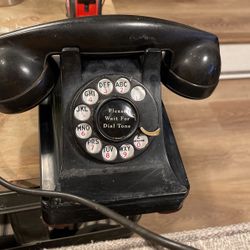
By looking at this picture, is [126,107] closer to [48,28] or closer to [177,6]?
[48,28]

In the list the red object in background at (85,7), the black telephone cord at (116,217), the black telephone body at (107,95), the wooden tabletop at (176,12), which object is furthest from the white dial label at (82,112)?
the wooden tabletop at (176,12)

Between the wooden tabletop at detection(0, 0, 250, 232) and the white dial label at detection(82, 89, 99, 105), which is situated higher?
the white dial label at detection(82, 89, 99, 105)

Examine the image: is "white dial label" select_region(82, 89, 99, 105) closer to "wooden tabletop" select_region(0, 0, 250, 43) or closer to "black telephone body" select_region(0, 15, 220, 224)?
"black telephone body" select_region(0, 15, 220, 224)

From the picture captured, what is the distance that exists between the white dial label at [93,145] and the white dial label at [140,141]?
5cm

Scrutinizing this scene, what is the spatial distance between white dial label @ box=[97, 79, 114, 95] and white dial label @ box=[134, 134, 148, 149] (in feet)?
0.26

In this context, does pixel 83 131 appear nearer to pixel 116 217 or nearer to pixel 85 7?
pixel 116 217

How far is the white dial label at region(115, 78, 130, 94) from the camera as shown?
56 cm

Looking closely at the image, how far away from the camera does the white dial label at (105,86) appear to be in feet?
1.81

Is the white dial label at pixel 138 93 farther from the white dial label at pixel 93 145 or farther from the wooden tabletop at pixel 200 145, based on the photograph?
the wooden tabletop at pixel 200 145

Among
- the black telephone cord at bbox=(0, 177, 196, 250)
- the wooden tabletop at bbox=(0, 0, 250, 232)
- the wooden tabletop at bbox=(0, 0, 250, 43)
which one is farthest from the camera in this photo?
the wooden tabletop at bbox=(0, 0, 250, 43)

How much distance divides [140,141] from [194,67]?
14 centimetres

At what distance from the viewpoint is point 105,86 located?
554mm

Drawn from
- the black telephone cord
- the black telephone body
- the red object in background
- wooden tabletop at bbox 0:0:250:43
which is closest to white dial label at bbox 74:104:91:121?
the black telephone body

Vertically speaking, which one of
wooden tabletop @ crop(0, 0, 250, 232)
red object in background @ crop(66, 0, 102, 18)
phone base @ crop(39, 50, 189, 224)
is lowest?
wooden tabletop @ crop(0, 0, 250, 232)
